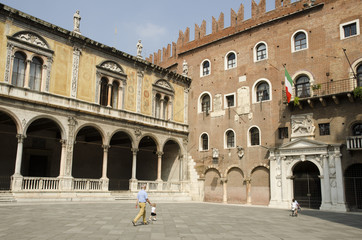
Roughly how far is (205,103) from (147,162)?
707 centimetres

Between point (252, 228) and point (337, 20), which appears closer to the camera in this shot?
point (252, 228)

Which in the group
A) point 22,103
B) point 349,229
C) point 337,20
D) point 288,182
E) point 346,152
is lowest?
point 349,229

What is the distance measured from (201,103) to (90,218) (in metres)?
16.6

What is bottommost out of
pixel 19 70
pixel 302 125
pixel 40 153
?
pixel 40 153

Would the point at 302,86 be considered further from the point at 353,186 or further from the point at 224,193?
the point at 224,193

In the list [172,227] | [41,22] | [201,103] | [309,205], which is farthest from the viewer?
[201,103]

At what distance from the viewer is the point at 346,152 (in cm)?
1867

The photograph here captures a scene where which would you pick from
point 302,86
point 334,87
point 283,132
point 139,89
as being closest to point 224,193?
point 283,132

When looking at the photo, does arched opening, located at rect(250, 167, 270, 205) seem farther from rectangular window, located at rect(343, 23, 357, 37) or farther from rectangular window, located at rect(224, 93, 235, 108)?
rectangular window, located at rect(343, 23, 357, 37)

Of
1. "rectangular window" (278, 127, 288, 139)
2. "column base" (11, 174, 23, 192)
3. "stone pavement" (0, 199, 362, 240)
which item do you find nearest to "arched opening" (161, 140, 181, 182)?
"rectangular window" (278, 127, 288, 139)

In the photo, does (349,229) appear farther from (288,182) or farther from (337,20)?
(337,20)

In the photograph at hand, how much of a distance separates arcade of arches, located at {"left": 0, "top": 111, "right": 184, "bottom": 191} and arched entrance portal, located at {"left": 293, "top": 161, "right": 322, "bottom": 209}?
8.61 m

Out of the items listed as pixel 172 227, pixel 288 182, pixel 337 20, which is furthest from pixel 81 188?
pixel 337 20

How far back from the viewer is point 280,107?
71.5 feet
